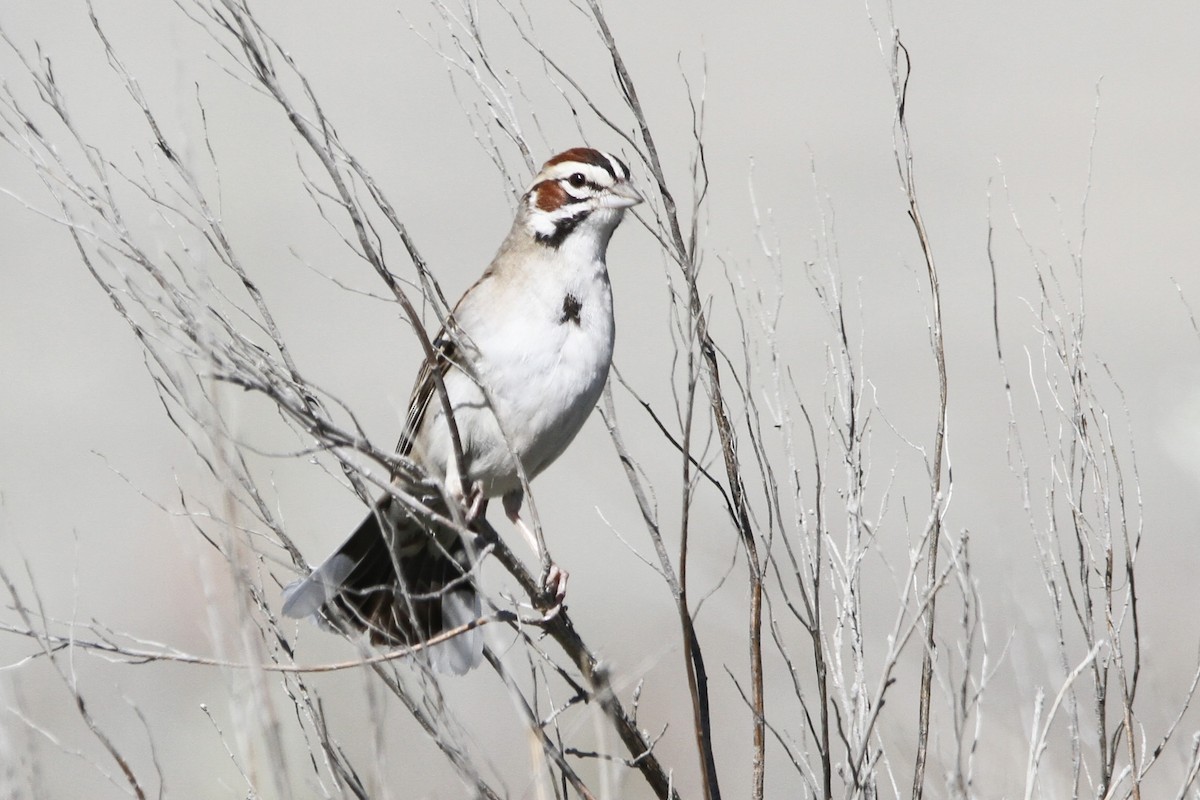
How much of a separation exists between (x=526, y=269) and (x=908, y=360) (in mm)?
9205

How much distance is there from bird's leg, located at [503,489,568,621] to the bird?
1 cm

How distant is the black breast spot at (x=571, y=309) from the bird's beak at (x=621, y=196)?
0.32 metres

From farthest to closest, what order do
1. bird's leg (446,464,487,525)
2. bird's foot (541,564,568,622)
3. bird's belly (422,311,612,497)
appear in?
bird's belly (422,311,612,497) < bird's leg (446,464,487,525) < bird's foot (541,564,568,622)

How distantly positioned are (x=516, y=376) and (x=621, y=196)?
65 cm

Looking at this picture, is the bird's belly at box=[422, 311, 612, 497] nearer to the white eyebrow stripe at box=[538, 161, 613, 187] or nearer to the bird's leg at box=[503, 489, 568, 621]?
the bird's leg at box=[503, 489, 568, 621]

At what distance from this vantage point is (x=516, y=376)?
4.48m

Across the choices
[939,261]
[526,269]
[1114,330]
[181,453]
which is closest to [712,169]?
[939,261]

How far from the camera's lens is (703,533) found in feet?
28.1

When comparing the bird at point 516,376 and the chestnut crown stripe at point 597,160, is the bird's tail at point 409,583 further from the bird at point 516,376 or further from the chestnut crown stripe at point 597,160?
the chestnut crown stripe at point 597,160

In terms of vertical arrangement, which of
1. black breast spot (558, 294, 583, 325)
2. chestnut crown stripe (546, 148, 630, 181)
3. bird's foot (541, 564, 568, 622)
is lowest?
bird's foot (541, 564, 568, 622)

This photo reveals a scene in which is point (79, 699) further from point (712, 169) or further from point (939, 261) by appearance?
point (712, 169)

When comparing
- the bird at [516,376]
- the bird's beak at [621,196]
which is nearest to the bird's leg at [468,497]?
the bird at [516,376]

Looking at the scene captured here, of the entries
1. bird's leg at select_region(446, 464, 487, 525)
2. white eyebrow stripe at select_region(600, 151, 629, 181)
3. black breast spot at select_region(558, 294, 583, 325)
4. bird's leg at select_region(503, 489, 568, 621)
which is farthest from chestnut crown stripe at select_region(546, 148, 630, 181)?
bird's leg at select_region(503, 489, 568, 621)

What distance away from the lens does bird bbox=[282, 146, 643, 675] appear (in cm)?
449
